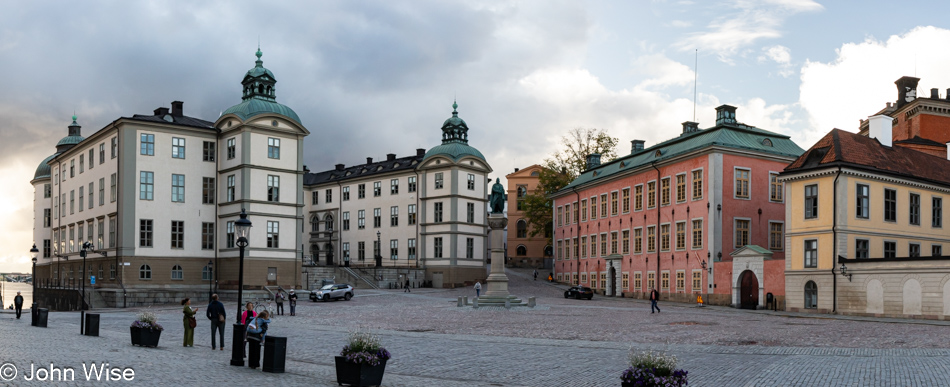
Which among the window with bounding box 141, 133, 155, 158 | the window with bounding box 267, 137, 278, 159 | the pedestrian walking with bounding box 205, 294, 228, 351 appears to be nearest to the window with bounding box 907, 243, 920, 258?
the pedestrian walking with bounding box 205, 294, 228, 351

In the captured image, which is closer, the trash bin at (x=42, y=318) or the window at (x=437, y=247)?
the trash bin at (x=42, y=318)

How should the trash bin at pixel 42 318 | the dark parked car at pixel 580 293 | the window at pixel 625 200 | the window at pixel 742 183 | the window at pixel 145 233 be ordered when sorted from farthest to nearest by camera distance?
the window at pixel 625 200
the dark parked car at pixel 580 293
the window at pixel 145 233
the window at pixel 742 183
the trash bin at pixel 42 318

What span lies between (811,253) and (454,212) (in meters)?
39.2

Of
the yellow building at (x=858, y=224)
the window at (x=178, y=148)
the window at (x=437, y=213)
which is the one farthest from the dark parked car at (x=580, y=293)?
the window at (x=178, y=148)

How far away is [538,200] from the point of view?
8862cm

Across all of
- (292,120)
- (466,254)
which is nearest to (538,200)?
(466,254)

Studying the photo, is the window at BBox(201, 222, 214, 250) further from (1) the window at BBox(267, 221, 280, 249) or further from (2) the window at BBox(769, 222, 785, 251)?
(2) the window at BBox(769, 222, 785, 251)

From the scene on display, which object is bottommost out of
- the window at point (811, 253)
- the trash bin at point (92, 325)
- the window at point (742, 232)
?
the trash bin at point (92, 325)

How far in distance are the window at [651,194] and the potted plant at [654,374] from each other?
170ft

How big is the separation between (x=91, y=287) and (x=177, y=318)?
2486 centimetres

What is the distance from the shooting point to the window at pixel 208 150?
63.3 meters

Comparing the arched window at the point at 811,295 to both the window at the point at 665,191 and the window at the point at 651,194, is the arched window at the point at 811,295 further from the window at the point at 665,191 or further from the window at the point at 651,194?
the window at the point at 651,194

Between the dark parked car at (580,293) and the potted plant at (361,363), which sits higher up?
the potted plant at (361,363)

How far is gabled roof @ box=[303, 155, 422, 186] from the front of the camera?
86125 mm
